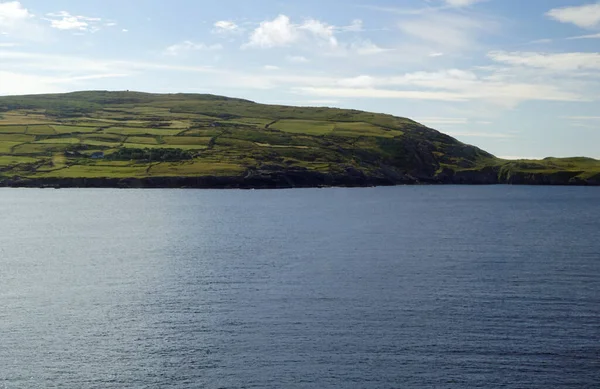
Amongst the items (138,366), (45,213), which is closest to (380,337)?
(138,366)

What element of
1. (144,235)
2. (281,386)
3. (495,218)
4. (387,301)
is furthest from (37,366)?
(495,218)

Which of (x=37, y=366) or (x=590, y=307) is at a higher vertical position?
(x=590, y=307)

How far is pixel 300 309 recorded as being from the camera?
70.7 m

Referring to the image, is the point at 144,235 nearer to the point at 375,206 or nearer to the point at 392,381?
the point at 375,206

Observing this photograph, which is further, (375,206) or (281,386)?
(375,206)

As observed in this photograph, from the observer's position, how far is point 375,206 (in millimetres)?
198250

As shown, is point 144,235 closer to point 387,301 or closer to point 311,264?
point 311,264

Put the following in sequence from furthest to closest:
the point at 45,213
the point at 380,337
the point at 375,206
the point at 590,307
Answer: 1. the point at 375,206
2. the point at 45,213
3. the point at 590,307
4. the point at 380,337

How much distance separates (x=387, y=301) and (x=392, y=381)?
24491mm

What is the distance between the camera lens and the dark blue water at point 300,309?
171 ft

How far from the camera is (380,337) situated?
60125 millimetres

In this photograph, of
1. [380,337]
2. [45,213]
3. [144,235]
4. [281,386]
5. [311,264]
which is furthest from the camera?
[45,213]

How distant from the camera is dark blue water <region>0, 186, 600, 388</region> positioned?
171 feet

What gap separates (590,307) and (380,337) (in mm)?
25202
